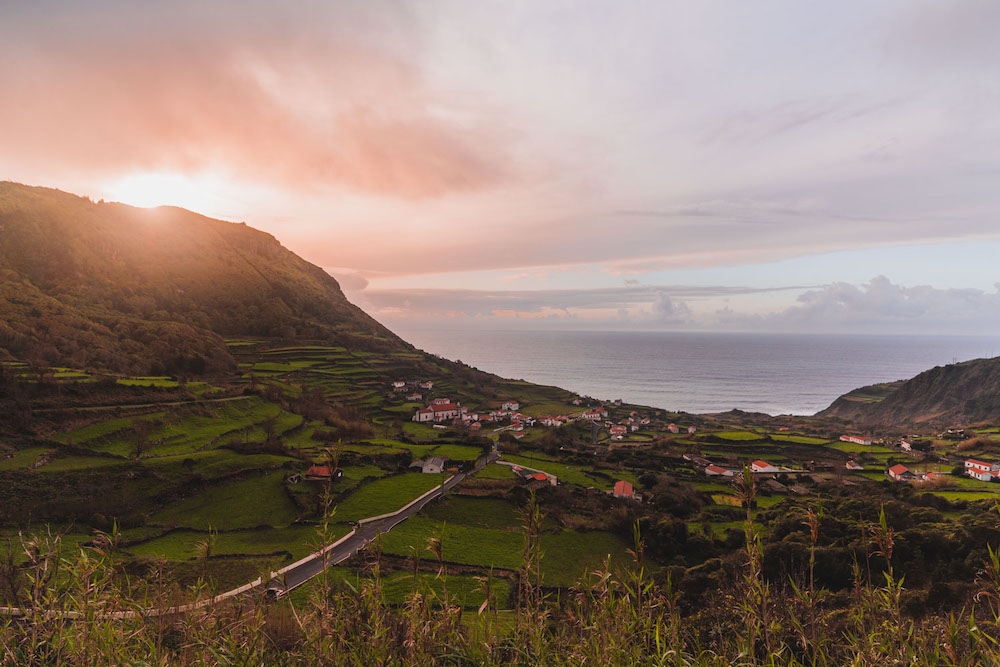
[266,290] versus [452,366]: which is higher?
[266,290]

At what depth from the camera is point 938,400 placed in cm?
10306

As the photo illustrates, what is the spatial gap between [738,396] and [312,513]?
14097 centimetres

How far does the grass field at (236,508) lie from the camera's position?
2944 centimetres

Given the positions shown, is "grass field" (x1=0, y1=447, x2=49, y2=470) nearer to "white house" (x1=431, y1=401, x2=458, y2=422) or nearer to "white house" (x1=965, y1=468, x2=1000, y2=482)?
"white house" (x1=431, y1=401, x2=458, y2=422)

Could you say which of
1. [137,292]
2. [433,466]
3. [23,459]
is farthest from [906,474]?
[137,292]

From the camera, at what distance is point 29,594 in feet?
12.7

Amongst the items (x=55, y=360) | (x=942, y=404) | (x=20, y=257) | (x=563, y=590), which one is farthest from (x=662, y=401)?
(x=20, y=257)

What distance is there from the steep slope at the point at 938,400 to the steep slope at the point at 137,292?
422 feet

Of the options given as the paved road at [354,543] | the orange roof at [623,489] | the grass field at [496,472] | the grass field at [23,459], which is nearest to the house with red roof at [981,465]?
the orange roof at [623,489]

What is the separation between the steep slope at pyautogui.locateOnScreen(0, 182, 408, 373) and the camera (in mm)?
54938

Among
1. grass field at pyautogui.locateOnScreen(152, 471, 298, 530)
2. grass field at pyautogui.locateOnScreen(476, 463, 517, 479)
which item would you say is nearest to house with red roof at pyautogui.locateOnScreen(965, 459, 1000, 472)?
grass field at pyautogui.locateOnScreen(476, 463, 517, 479)

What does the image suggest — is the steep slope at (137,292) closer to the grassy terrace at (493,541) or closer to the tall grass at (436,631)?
the grassy terrace at (493,541)

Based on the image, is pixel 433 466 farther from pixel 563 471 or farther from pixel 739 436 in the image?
pixel 739 436

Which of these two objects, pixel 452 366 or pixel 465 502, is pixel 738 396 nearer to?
pixel 452 366
